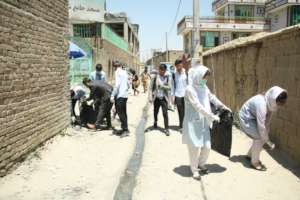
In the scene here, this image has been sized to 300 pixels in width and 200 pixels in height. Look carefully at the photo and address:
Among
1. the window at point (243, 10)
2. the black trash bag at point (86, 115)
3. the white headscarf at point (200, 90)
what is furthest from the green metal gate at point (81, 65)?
the window at point (243, 10)

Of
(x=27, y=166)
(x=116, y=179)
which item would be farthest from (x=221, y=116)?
(x=27, y=166)

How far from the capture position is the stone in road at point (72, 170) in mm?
5316

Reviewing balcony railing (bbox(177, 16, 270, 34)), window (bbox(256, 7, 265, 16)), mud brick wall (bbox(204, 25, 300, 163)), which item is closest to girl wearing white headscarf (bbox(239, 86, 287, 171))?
mud brick wall (bbox(204, 25, 300, 163))

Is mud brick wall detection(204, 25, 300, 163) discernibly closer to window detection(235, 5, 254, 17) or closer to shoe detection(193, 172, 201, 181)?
shoe detection(193, 172, 201, 181)

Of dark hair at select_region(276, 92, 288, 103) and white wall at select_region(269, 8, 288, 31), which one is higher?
white wall at select_region(269, 8, 288, 31)

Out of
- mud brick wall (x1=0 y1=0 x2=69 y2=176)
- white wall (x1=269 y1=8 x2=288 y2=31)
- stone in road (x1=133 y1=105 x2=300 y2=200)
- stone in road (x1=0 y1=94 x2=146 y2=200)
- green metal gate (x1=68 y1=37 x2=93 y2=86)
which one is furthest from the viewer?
white wall (x1=269 y1=8 x2=288 y2=31)

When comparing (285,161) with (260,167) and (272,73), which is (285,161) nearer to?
(260,167)

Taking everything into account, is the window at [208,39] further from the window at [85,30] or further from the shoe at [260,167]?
the shoe at [260,167]

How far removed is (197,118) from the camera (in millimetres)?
5723

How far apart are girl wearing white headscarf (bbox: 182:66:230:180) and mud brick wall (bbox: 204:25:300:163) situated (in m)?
1.69

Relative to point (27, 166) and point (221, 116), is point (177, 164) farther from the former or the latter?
point (27, 166)

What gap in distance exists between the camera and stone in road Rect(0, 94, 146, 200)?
17.4 feet

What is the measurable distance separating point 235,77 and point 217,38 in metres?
39.2

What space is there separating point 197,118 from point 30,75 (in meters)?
3.20
